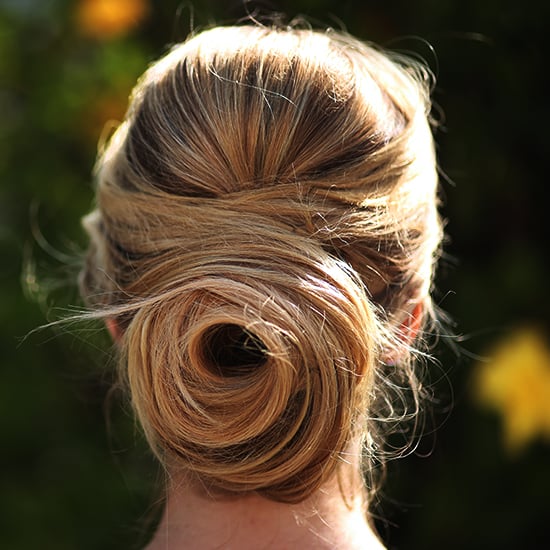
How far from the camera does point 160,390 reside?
1136mm

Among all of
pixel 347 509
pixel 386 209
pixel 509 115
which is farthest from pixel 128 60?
pixel 347 509

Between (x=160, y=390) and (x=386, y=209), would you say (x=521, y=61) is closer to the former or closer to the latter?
(x=386, y=209)

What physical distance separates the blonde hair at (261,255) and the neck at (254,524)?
3 cm

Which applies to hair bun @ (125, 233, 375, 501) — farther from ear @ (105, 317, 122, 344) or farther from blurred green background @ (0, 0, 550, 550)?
blurred green background @ (0, 0, 550, 550)

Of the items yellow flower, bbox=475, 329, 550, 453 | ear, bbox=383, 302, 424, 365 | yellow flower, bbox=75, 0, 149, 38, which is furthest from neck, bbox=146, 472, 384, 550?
yellow flower, bbox=75, 0, 149, 38

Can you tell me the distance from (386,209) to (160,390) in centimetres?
40

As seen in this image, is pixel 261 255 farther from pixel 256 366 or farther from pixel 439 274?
pixel 439 274

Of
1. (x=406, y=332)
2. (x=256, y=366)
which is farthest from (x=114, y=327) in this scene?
(x=406, y=332)

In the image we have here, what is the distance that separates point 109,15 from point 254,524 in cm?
175

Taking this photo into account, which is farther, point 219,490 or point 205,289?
point 219,490

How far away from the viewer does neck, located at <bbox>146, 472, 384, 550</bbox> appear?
1210 millimetres

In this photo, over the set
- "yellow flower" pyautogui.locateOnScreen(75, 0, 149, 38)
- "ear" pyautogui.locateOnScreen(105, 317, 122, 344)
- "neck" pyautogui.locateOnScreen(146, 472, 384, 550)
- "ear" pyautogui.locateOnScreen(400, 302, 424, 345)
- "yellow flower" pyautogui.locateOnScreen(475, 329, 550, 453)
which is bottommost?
"yellow flower" pyautogui.locateOnScreen(475, 329, 550, 453)

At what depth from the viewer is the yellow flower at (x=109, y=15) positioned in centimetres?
255

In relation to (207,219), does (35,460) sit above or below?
below
